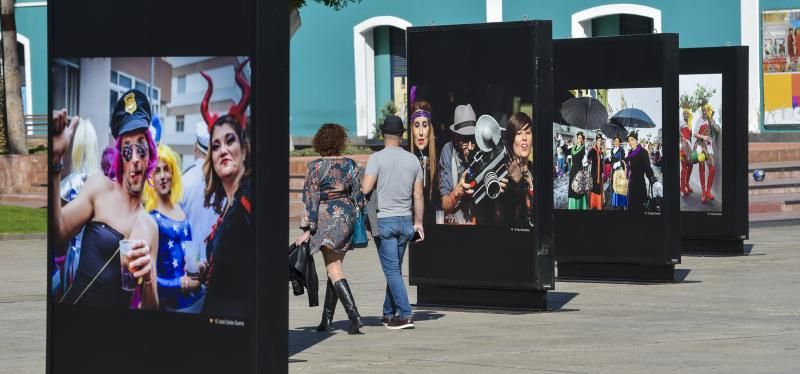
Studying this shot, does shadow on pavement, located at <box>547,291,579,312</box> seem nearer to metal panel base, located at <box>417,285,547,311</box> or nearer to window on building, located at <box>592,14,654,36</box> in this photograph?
metal panel base, located at <box>417,285,547,311</box>

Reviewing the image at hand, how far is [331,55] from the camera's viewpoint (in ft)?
133

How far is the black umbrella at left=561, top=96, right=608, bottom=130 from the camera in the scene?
16672 millimetres

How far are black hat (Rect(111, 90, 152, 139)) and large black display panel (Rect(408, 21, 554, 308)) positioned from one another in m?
5.96

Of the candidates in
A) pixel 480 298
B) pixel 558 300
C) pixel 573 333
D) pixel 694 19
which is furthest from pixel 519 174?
pixel 694 19

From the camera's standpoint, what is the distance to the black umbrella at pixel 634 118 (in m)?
16.6

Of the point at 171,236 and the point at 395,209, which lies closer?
the point at 171,236

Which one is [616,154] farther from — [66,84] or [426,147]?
[66,84]

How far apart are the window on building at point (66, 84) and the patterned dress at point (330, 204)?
3751 millimetres

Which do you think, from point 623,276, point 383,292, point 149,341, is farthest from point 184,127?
point 623,276

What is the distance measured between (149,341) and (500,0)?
31.3 m

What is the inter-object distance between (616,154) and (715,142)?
3.18 metres

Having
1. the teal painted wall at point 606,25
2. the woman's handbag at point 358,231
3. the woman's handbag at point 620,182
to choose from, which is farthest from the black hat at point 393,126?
the teal painted wall at point 606,25

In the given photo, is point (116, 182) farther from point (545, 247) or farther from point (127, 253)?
point (545, 247)

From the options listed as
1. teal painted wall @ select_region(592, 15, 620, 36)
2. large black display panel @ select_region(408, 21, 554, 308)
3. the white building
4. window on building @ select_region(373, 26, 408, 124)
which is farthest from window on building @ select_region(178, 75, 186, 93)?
window on building @ select_region(373, 26, 408, 124)
